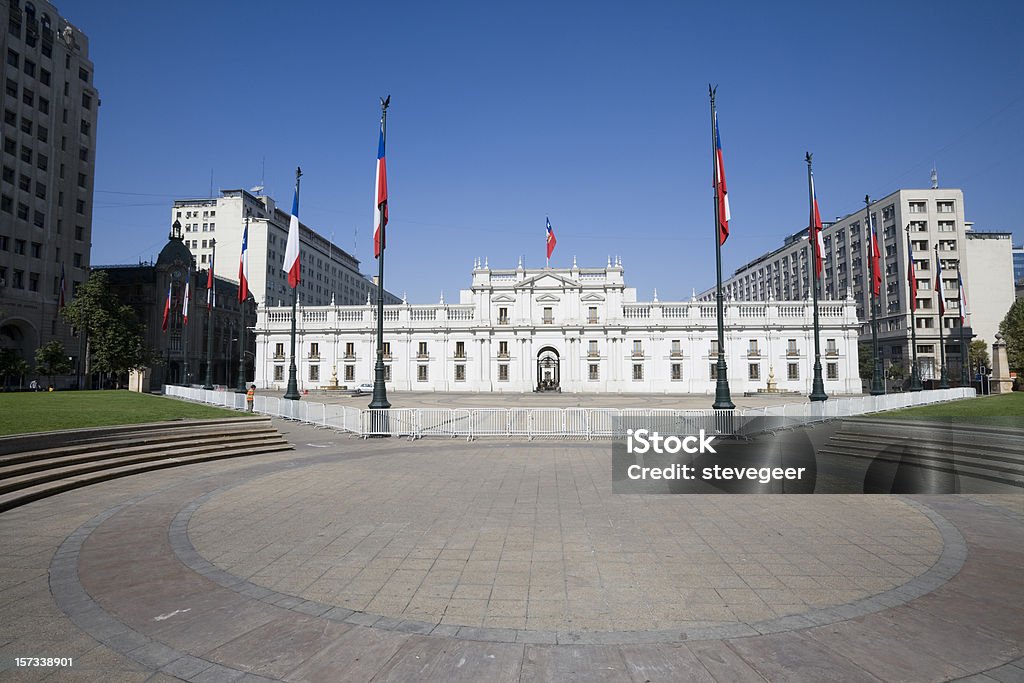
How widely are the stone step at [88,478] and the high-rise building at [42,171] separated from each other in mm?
39961

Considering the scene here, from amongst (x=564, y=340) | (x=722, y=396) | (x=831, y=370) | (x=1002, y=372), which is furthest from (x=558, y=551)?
(x=831, y=370)

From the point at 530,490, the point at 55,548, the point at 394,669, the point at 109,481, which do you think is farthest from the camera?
the point at 109,481

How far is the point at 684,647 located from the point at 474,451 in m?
12.1

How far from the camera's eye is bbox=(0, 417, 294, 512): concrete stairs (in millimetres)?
10133

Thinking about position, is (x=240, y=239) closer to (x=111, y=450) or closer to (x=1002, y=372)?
(x=111, y=450)

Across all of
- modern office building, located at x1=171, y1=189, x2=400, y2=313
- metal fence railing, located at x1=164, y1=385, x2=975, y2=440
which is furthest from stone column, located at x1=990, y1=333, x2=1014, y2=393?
modern office building, located at x1=171, y1=189, x2=400, y2=313

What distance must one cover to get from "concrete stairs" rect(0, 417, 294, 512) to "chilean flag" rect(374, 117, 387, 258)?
7455 millimetres

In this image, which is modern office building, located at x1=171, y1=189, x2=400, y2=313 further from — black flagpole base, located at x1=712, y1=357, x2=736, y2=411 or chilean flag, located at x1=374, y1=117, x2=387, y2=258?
black flagpole base, located at x1=712, y1=357, x2=736, y2=411

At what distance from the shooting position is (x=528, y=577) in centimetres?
612

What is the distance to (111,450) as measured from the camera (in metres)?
12.9

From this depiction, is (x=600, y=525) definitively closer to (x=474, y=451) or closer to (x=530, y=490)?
(x=530, y=490)

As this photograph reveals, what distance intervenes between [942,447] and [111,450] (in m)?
20.8

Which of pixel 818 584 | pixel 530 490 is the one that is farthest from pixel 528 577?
pixel 530 490

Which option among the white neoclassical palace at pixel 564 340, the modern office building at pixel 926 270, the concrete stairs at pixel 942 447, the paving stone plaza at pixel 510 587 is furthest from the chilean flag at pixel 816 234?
the modern office building at pixel 926 270
